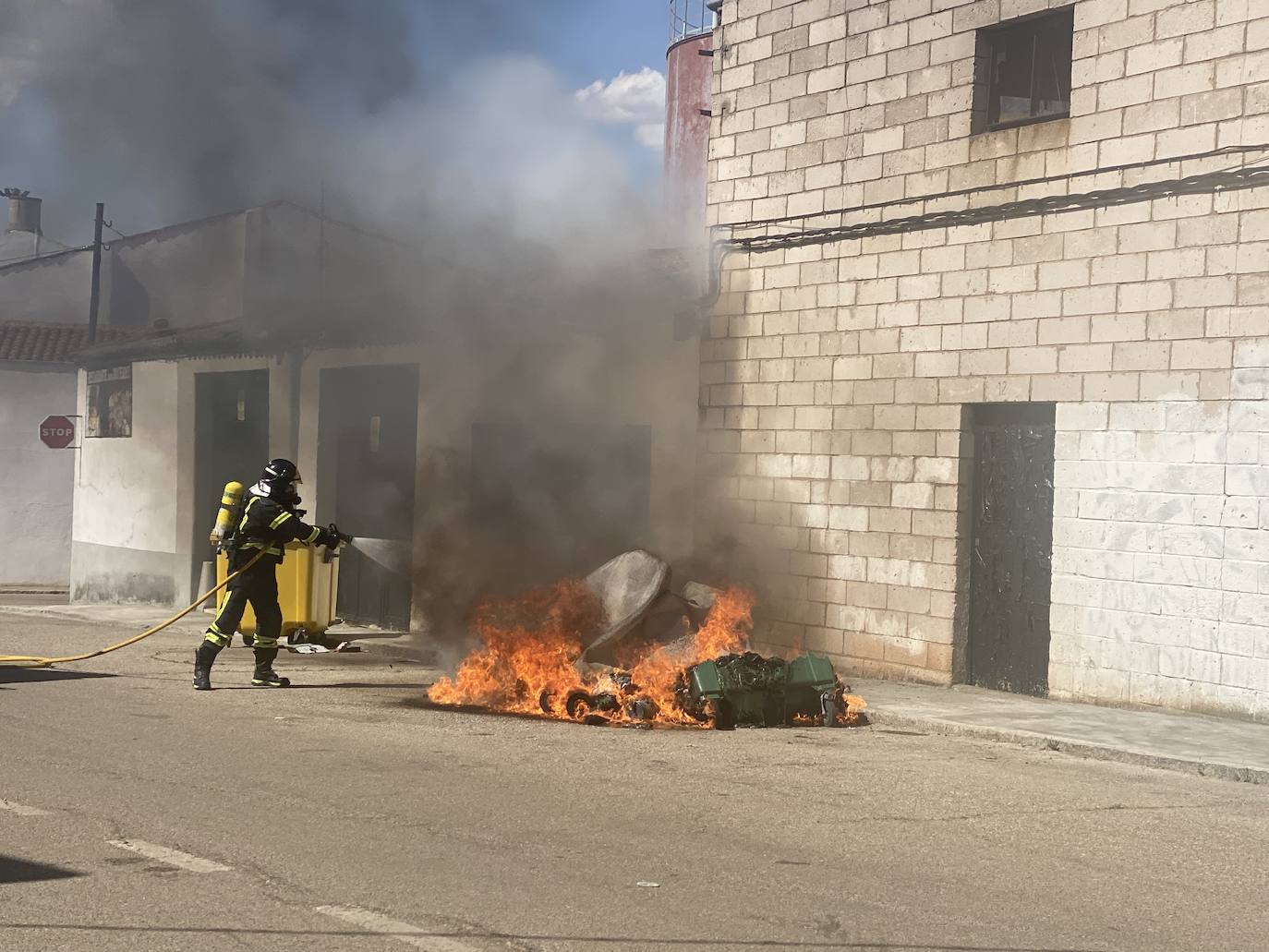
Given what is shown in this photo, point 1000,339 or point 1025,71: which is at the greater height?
point 1025,71

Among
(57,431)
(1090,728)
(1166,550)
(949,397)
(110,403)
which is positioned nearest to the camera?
(1090,728)

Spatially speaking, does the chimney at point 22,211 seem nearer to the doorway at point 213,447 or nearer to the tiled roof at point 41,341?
the tiled roof at point 41,341

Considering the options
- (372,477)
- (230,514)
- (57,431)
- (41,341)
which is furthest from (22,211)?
(230,514)

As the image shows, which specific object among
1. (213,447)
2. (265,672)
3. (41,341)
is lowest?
(265,672)

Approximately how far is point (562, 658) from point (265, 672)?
7.55 feet

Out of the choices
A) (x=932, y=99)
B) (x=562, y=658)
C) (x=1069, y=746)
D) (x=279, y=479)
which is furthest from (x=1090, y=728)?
(x=279, y=479)

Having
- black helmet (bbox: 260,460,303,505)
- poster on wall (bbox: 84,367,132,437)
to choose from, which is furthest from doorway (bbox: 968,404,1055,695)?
poster on wall (bbox: 84,367,132,437)

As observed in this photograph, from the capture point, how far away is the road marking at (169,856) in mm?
5605

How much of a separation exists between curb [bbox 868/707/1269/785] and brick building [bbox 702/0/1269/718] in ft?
5.71

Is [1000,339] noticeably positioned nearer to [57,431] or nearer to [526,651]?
[526,651]

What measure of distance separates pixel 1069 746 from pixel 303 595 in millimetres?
8671

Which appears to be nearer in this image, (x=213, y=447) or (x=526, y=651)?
(x=526, y=651)

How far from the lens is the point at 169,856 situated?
5773 mm

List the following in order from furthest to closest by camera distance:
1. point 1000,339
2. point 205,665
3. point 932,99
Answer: point 932,99, point 1000,339, point 205,665
